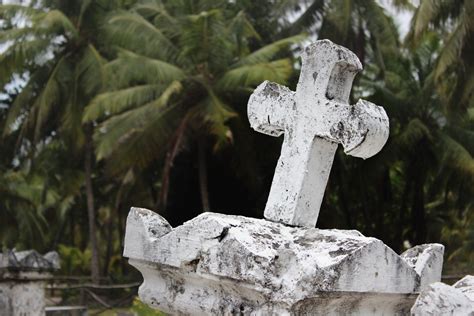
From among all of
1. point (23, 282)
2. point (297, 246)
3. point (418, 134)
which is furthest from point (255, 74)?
point (297, 246)

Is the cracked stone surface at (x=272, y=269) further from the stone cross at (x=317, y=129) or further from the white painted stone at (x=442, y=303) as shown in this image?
the white painted stone at (x=442, y=303)

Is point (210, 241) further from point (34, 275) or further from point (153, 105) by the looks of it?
point (153, 105)

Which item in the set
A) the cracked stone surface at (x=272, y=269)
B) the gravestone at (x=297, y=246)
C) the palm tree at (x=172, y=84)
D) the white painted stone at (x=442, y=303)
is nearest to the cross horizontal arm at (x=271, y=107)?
the gravestone at (x=297, y=246)

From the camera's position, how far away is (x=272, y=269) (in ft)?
7.33

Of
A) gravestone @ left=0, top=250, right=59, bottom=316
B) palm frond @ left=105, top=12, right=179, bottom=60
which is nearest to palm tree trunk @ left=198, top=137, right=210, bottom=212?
palm frond @ left=105, top=12, right=179, bottom=60

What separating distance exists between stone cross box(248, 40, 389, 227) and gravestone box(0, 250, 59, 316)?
3.77m

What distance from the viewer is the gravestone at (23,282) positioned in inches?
236

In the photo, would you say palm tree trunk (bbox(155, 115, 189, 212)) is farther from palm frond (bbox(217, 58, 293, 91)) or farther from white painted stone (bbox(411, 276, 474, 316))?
white painted stone (bbox(411, 276, 474, 316))

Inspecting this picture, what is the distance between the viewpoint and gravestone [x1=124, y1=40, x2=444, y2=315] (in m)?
2.22

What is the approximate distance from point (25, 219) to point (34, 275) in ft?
72.5

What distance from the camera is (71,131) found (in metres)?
23.4

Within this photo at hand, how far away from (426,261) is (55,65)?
22.2 metres

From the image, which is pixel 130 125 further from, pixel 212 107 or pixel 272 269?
pixel 272 269

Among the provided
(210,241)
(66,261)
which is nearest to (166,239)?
(210,241)
